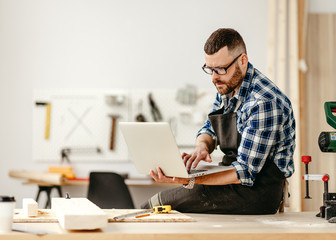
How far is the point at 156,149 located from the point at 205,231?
517 millimetres

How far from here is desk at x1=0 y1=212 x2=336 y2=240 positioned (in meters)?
1.37

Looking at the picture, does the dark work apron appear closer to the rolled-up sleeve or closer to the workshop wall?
the rolled-up sleeve

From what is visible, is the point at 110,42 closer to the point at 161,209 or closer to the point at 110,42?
the point at 110,42

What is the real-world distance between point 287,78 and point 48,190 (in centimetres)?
253

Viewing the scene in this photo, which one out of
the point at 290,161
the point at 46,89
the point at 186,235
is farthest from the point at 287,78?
the point at 186,235

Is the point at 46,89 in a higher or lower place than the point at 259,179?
higher

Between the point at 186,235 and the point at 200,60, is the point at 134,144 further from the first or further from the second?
the point at 200,60

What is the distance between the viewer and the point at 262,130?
1991mm

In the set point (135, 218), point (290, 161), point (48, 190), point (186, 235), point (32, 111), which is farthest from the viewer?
point (32, 111)

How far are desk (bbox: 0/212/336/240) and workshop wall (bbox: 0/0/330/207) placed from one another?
3.45m

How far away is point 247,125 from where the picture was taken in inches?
81.0

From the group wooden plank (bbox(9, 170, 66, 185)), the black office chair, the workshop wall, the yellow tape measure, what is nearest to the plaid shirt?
the yellow tape measure

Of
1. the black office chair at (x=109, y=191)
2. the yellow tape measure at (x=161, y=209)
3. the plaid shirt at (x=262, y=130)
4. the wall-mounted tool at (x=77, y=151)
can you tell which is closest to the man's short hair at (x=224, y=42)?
the plaid shirt at (x=262, y=130)

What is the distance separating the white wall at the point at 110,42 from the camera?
506 cm
